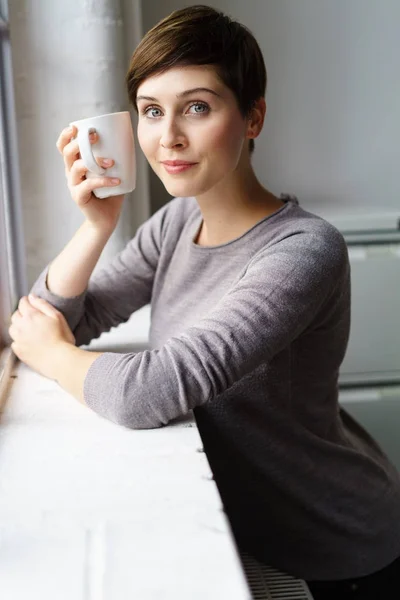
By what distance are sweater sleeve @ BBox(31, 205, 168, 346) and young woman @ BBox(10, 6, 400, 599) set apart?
0.02 meters

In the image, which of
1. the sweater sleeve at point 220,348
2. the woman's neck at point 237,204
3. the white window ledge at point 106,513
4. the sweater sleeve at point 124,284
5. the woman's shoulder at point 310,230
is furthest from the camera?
the sweater sleeve at point 124,284

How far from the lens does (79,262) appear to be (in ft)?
3.39

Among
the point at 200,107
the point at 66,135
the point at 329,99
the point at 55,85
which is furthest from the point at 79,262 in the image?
the point at 329,99

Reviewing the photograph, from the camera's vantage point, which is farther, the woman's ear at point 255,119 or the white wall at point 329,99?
the white wall at point 329,99

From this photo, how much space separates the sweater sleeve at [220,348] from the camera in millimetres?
753

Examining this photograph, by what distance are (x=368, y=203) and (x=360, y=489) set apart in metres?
1.10

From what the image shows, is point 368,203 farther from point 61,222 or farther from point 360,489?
point 360,489

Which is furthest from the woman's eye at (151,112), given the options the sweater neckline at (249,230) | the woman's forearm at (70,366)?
the woman's forearm at (70,366)

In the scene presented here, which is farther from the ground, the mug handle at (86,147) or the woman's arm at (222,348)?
the mug handle at (86,147)

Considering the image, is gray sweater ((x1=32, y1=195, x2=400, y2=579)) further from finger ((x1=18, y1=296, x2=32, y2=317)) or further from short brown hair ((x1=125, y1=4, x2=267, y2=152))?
short brown hair ((x1=125, y1=4, x2=267, y2=152))

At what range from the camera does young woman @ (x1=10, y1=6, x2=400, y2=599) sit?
2.55 feet

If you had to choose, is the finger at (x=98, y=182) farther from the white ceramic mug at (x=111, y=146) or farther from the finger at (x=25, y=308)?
the finger at (x=25, y=308)

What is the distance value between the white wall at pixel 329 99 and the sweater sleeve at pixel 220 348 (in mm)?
929

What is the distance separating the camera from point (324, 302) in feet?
2.89
